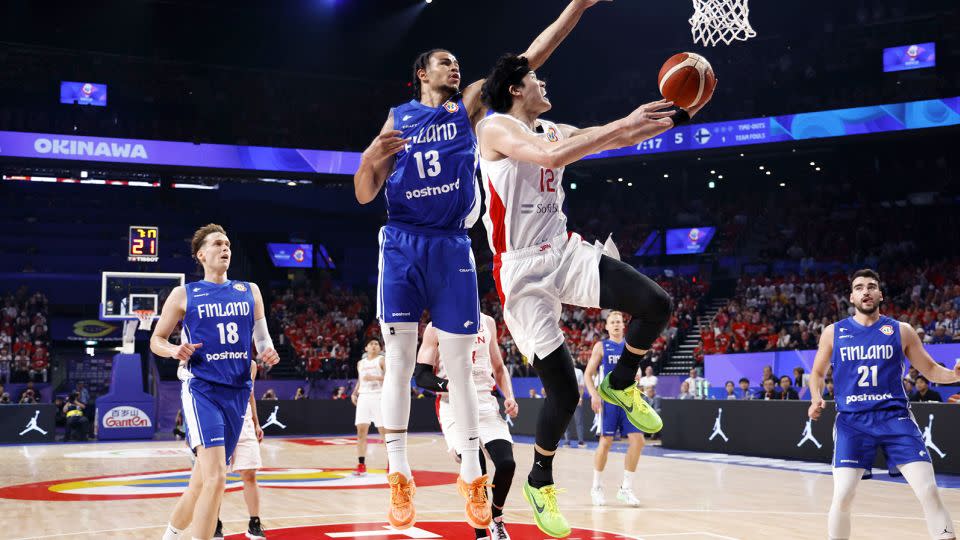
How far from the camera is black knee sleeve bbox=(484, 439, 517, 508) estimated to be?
7074mm

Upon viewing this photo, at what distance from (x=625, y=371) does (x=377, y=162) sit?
189cm

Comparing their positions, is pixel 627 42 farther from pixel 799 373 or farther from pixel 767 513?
pixel 767 513

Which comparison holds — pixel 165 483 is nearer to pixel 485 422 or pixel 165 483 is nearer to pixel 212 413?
pixel 485 422

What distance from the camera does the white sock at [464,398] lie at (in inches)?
211

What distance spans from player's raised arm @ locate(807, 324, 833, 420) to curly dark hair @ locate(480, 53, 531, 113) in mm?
3646

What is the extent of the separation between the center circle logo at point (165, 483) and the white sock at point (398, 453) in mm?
7414

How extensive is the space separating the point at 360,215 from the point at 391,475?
106 feet

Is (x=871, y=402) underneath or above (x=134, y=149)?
underneath

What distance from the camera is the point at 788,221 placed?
31641 millimetres

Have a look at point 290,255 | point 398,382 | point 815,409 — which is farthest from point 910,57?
point 398,382

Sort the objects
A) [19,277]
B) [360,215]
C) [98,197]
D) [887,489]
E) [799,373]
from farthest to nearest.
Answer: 1. [360,215]
2. [98,197]
3. [19,277]
4. [799,373]
5. [887,489]

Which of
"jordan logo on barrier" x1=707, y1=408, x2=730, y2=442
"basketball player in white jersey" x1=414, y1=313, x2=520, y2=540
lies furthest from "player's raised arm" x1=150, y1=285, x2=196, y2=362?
"jordan logo on barrier" x1=707, y1=408, x2=730, y2=442

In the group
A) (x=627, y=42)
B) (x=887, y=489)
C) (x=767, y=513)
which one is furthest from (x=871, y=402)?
(x=627, y=42)

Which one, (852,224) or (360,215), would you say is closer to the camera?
(852,224)
